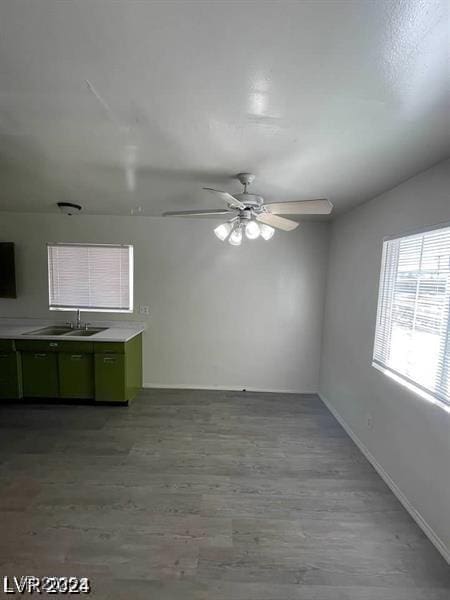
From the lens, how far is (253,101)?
1225 millimetres

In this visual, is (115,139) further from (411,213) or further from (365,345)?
(365,345)

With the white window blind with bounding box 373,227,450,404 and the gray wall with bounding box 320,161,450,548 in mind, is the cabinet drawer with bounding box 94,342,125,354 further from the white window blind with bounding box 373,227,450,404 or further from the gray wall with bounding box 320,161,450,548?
the white window blind with bounding box 373,227,450,404

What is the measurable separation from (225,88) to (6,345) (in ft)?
11.8

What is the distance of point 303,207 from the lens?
183 centimetres

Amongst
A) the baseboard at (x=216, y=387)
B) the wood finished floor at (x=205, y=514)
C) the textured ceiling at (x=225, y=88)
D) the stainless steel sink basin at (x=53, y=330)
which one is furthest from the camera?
the baseboard at (x=216, y=387)

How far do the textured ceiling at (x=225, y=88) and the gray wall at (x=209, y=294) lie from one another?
1.60 metres

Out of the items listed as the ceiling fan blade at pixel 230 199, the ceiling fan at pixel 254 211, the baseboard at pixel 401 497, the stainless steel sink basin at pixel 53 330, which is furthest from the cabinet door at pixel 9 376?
the baseboard at pixel 401 497

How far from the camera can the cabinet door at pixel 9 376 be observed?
3197 millimetres

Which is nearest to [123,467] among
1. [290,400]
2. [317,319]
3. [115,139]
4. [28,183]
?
[290,400]

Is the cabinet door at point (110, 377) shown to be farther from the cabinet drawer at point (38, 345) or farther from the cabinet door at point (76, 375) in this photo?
the cabinet drawer at point (38, 345)

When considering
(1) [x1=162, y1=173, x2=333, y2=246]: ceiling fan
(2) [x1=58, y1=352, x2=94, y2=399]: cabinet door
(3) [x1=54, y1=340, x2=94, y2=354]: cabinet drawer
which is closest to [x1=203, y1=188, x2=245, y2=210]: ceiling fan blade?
(1) [x1=162, y1=173, x2=333, y2=246]: ceiling fan

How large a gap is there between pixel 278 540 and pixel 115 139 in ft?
8.69

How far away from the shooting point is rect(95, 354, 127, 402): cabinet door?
3.23 m

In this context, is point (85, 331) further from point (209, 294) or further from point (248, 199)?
point (248, 199)
